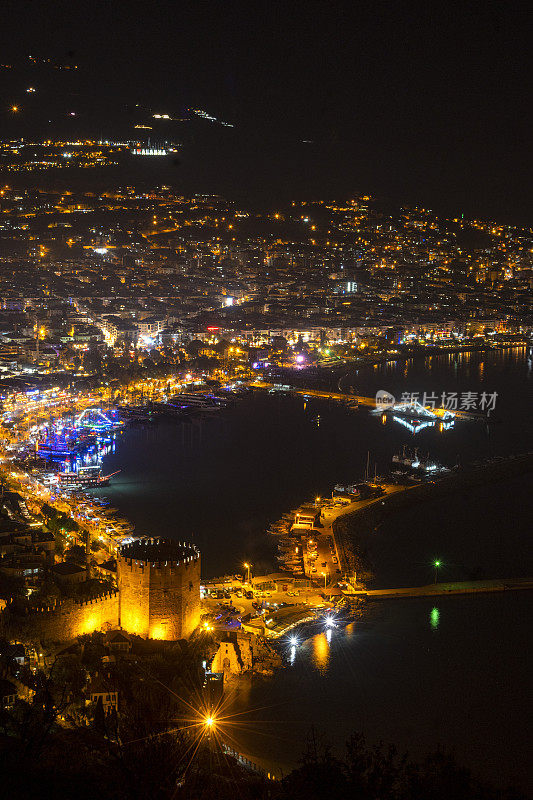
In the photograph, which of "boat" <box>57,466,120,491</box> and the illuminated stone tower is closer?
the illuminated stone tower

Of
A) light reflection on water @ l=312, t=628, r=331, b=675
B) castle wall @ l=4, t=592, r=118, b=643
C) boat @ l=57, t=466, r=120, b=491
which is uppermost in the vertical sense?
castle wall @ l=4, t=592, r=118, b=643

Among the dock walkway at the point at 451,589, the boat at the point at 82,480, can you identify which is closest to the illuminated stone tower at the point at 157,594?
the dock walkway at the point at 451,589

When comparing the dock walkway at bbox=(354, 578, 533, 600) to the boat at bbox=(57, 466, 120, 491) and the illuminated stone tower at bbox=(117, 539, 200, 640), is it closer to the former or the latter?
the illuminated stone tower at bbox=(117, 539, 200, 640)

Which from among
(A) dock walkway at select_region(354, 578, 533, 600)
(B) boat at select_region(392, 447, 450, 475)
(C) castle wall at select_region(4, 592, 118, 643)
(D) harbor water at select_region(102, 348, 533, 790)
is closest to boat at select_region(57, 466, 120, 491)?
(D) harbor water at select_region(102, 348, 533, 790)

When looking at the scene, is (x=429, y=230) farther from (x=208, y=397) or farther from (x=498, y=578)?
(x=498, y=578)

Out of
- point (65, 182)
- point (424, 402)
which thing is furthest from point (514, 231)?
point (424, 402)

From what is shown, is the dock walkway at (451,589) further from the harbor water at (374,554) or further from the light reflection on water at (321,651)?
the light reflection on water at (321,651)

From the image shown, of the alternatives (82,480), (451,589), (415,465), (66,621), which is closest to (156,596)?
(66,621)

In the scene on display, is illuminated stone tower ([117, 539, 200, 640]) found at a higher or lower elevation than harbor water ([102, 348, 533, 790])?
higher

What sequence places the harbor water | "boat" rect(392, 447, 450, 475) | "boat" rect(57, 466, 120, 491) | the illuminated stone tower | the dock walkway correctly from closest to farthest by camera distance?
the harbor water
the illuminated stone tower
the dock walkway
"boat" rect(57, 466, 120, 491)
"boat" rect(392, 447, 450, 475)
